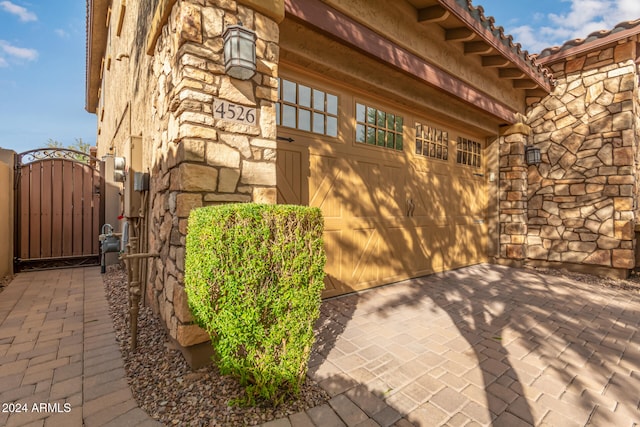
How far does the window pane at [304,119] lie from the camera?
3518mm

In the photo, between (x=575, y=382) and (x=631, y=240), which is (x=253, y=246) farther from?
(x=631, y=240)

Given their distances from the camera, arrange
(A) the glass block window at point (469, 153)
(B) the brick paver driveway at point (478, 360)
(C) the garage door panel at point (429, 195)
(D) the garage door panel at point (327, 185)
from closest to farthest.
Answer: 1. (B) the brick paver driveway at point (478, 360)
2. (D) the garage door panel at point (327, 185)
3. (C) the garage door panel at point (429, 195)
4. (A) the glass block window at point (469, 153)

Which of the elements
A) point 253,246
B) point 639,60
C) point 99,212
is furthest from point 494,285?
point 99,212

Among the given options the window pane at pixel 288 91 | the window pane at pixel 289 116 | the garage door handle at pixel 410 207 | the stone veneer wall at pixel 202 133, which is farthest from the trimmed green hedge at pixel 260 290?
the garage door handle at pixel 410 207

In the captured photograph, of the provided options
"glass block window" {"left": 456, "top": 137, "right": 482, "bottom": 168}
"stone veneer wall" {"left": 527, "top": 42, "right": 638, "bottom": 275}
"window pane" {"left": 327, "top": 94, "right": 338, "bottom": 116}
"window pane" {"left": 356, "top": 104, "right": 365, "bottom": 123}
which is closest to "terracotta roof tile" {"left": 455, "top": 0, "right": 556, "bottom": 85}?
"stone veneer wall" {"left": 527, "top": 42, "right": 638, "bottom": 275}

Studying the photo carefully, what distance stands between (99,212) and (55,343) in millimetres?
4306

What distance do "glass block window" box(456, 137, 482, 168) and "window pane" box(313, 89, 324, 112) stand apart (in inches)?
138

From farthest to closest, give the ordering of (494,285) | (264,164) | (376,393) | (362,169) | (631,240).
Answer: (631,240), (494,285), (362,169), (264,164), (376,393)

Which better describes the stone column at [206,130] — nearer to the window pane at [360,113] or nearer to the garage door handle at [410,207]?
the window pane at [360,113]

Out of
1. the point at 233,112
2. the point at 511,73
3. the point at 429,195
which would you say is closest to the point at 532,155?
the point at 511,73

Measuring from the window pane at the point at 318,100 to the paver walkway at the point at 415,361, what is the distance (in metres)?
2.53

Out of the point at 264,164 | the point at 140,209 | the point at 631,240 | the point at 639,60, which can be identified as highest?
the point at 639,60

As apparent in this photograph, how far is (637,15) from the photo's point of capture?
15.8 ft

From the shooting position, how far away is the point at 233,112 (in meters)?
2.34
